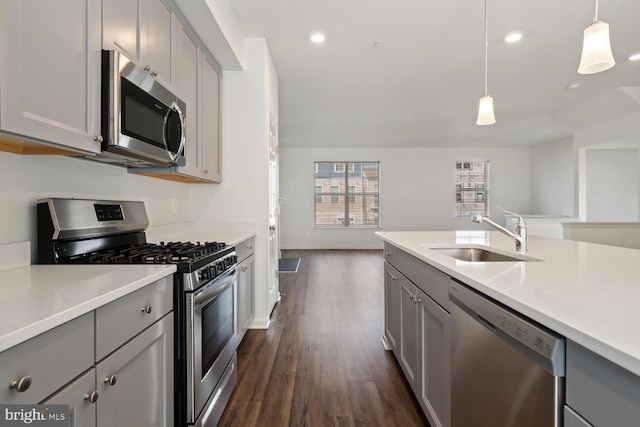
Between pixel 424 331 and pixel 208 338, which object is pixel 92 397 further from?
pixel 424 331

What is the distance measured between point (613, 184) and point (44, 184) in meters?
8.97

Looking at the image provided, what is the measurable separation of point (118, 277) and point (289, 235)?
730cm

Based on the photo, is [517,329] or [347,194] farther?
[347,194]

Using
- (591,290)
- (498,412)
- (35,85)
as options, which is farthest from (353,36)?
(498,412)

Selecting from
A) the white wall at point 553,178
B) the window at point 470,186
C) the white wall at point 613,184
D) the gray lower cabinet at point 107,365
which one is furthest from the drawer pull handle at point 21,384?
the white wall at point 553,178

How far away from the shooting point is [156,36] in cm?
183

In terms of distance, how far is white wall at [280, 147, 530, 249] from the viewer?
834cm

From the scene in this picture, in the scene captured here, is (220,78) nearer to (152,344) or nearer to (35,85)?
(35,85)

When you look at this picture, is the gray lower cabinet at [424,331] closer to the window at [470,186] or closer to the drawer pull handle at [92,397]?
the drawer pull handle at [92,397]

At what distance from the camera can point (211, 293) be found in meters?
1.60

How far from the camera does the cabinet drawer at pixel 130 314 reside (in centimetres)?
91

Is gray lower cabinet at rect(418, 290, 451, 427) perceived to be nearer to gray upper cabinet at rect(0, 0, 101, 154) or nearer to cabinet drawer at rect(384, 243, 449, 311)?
cabinet drawer at rect(384, 243, 449, 311)

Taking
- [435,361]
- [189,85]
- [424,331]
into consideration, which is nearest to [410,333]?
[424,331]

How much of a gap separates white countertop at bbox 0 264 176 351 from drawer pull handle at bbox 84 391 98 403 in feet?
0.73
